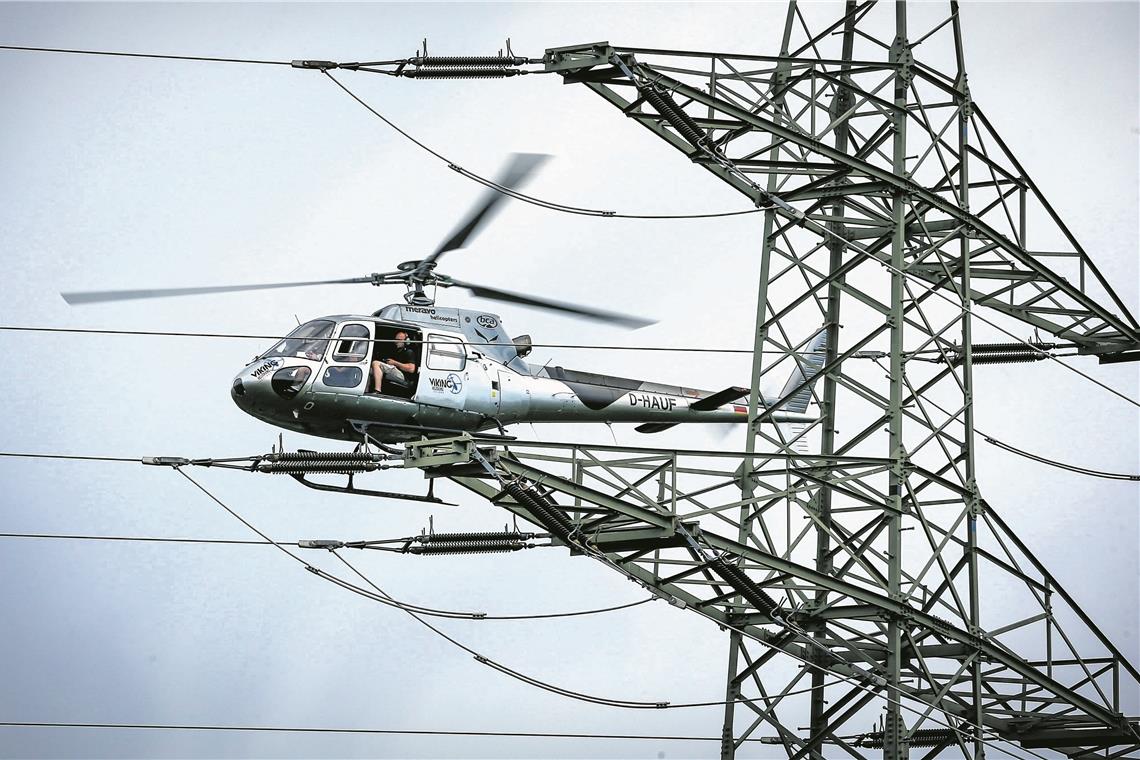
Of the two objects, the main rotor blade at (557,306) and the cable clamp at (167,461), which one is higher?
the main rotor blade at (557,306)

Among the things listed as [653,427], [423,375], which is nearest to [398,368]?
[423,375]

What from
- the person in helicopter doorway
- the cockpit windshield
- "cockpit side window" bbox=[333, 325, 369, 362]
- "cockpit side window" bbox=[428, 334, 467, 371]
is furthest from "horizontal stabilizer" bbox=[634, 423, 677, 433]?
the cockpit windshield

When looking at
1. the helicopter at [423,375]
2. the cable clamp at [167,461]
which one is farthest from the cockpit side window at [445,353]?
the cable clamp at [167,461]

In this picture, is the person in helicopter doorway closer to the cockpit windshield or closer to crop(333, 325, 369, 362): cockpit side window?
crop(333, 325, 369, 362): cockpit side window

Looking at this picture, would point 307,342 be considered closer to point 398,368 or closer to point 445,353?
point 398,368

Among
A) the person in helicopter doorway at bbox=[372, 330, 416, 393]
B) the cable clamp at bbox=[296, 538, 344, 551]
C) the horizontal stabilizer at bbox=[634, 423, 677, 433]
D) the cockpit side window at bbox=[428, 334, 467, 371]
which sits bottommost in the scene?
the cable clamp at bbox=[296, 538, 344, 551]

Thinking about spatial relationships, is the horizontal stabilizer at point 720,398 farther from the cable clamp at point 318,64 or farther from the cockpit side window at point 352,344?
the cable clamp at point 318,64
